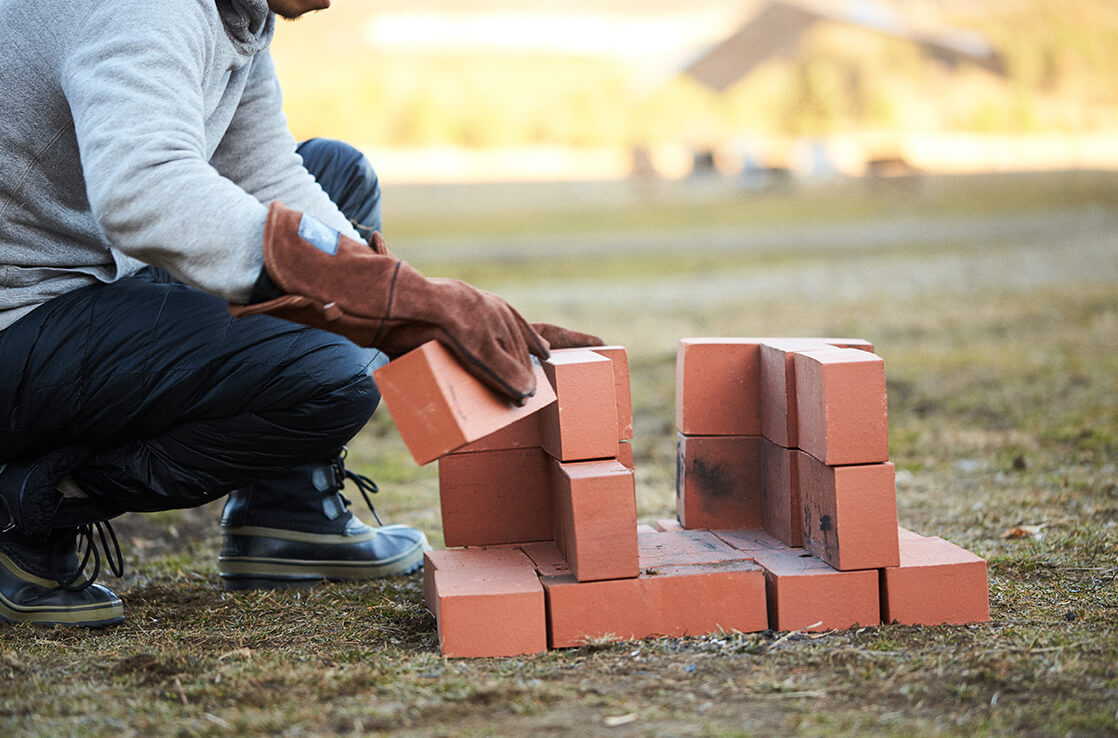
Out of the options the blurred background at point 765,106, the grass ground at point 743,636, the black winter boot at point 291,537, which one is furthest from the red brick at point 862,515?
the blurred background at point 765,106

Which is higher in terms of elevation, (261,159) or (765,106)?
(765,106)

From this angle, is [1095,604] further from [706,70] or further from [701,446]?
[706,70]

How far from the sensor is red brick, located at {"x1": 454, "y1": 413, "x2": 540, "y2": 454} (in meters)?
2.11

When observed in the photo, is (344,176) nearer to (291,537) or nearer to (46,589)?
(291,537)

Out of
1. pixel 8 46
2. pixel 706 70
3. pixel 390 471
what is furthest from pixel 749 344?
pixel 706 70

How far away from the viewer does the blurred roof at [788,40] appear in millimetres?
27297

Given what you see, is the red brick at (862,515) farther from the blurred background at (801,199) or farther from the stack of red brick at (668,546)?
the blurred background at (801,199)

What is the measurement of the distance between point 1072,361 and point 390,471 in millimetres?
3063

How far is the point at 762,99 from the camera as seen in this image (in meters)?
27.9

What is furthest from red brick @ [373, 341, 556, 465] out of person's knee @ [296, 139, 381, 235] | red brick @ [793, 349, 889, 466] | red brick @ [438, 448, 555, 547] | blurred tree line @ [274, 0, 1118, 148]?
blurred tree line @ [274, 0, 1118, 148]

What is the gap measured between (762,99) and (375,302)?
2770 cm

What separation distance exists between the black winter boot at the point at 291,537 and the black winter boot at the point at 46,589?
0.31 m

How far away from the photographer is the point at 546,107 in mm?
30094

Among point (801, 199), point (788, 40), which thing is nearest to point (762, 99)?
point (788, 40)
